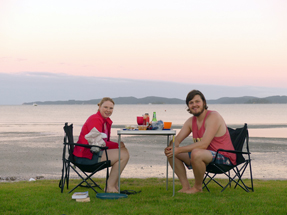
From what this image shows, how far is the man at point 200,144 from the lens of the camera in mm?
4324

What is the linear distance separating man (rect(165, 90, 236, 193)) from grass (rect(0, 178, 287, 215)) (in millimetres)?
313

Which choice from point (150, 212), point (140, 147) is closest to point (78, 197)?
point (150, 212)

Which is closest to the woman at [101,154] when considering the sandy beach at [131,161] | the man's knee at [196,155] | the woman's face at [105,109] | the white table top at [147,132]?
the woman's face at [105,109]

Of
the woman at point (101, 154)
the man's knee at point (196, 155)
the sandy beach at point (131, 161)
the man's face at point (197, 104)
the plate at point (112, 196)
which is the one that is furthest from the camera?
the sandy beach at point (131, 161)

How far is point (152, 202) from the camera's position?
3990 mm

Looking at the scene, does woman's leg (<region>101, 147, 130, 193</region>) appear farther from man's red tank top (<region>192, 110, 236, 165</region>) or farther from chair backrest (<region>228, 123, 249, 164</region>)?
chair backrest (<region>228, 123, 249, 164</region>)

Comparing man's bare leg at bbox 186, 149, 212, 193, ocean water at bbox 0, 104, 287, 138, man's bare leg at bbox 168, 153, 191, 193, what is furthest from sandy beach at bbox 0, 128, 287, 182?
ocean water at bbox 0, 104, 287, 138

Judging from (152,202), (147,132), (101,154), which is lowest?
(152,202)

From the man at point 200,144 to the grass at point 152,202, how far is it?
1.03 feet

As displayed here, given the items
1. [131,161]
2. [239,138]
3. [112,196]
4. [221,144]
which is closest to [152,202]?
[112,196]

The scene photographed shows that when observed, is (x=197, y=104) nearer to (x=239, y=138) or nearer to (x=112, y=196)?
(x=239, y=138)

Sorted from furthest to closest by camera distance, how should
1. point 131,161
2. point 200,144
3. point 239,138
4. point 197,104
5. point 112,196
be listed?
point 131,161
point 239,138
point 197,104
point 200,144
point 112,196

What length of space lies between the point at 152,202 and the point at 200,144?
0.96 metres

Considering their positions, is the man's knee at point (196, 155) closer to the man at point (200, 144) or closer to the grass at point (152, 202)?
the man at point (200, 144)
